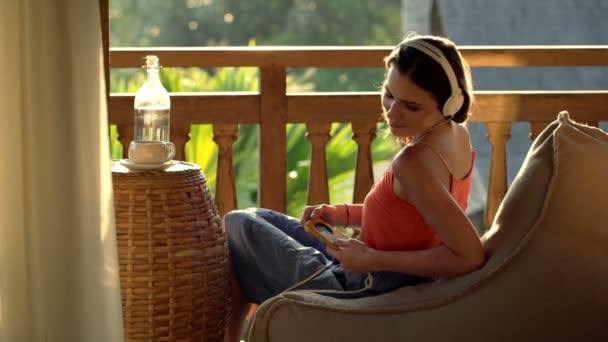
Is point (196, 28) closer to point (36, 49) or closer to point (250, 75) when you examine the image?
point (250, 75)

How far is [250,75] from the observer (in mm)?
6855

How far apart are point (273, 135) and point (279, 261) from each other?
39.5 inches

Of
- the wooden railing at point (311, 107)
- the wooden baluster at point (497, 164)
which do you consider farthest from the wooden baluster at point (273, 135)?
the wooden baluster at point (497, 164)

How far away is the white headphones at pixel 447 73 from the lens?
2438 millimetres

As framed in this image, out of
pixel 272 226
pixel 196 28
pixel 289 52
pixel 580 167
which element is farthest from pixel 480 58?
pixel 196 28

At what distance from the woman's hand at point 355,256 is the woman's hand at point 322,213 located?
0.83 feet

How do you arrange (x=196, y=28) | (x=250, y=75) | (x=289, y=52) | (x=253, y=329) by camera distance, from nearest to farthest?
1. (x=253, y=329)
2. (x=289, y=52)
3. (x=250, y=75)
4. (x=196, y=28)

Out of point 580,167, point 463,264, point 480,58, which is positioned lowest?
point 463,264

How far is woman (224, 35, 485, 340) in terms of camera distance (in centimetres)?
237

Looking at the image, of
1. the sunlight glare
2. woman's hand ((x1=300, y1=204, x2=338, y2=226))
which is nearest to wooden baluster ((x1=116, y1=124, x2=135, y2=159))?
woman's hand ((x1=300, y1=204, x2=338, y2=226))

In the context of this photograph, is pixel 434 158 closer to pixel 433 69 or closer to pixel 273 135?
pixel 433 69

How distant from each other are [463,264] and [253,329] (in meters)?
0.48

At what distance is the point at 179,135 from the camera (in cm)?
369

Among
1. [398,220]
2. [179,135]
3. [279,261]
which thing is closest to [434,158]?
[398,220]
